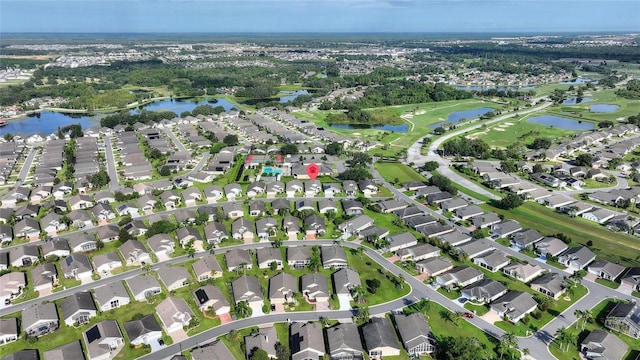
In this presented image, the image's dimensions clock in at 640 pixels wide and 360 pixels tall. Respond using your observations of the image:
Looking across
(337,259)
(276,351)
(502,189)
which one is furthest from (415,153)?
(276,351)

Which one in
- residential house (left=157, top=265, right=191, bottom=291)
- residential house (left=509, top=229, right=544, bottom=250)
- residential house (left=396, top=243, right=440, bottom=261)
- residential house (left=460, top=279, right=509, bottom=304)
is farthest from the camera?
residential house (left=509, top=229, right=544, bottom=250)

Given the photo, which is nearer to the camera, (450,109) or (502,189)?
(502,189)

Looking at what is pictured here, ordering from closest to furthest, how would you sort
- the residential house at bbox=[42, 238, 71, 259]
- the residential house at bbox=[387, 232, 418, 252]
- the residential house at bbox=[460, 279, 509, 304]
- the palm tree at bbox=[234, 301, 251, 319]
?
the palm tree at bbox=[234, 301, 251, 319] < the residential house at bbox=[460, 279, 509, 304] < the residential house at bbox=[42, 238, 71, 259] < the residential house at bbox=[387, 232, 418, 252]

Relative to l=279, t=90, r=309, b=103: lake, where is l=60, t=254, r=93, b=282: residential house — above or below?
below

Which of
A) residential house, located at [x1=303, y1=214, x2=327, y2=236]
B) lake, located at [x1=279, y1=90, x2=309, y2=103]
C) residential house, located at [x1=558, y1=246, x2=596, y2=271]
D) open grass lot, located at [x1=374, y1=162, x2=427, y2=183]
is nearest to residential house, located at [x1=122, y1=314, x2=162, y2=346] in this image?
residential house, located at [x1=303, y1=214, x2=327, y2=236]

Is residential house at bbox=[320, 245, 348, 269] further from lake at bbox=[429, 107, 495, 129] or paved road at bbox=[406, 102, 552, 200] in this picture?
lake at bbox=[429, 107, 495, 129]

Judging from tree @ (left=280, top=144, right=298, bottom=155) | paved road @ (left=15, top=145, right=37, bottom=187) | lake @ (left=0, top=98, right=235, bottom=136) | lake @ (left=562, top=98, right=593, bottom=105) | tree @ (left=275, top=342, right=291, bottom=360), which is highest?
lake @ (left=562, top=98, right=593, bottom=105)

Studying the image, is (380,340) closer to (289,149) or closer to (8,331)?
(8,331)

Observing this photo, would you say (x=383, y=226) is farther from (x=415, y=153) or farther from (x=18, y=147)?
(x=18, y=147)
